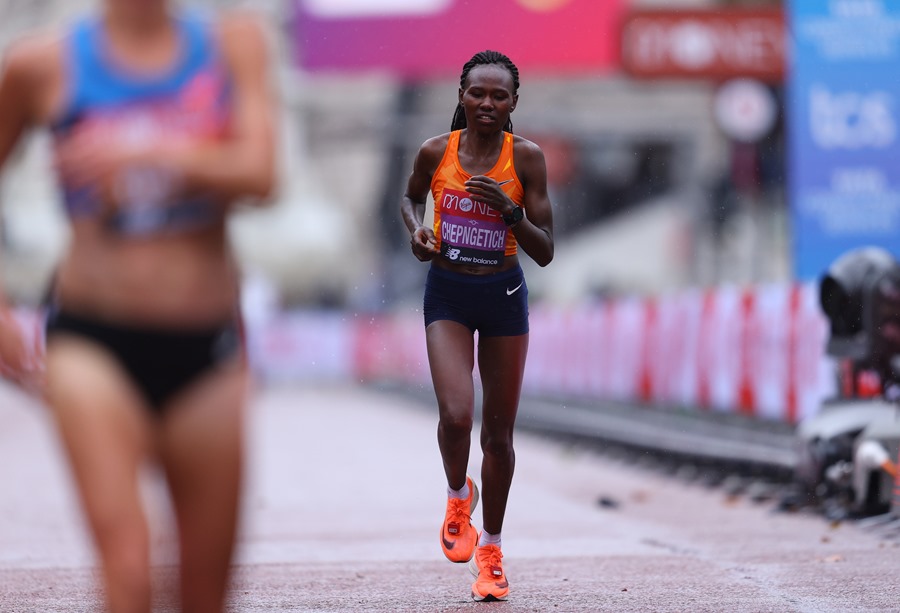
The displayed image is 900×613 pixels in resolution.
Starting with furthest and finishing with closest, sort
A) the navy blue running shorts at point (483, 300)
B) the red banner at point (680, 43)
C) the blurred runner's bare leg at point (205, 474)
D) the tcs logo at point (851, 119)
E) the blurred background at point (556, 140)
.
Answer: the blurred background at point (556, 140)
the red banner at point (680, 43)
the tcs logo at point (851, 119)
the navy blue running shorts at point (483, 300)
the blurred runner's bare leg at point (205, 474)

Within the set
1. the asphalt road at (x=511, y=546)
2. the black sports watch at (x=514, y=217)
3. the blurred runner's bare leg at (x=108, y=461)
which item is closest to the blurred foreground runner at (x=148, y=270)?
the blurred runner's bare leg at (x=108, y=461)

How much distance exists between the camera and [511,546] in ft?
29.5

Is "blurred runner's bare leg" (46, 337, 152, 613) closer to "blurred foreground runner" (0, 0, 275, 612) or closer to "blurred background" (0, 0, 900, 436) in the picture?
"blurred foreground runner" (0, 0, 275, 612)

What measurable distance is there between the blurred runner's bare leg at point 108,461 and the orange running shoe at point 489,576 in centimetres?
322

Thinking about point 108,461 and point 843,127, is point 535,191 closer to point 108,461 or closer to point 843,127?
point 108,461

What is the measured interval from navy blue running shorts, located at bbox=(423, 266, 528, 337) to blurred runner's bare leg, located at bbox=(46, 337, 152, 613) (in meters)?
3.01

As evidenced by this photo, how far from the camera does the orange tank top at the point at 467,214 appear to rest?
629 cm

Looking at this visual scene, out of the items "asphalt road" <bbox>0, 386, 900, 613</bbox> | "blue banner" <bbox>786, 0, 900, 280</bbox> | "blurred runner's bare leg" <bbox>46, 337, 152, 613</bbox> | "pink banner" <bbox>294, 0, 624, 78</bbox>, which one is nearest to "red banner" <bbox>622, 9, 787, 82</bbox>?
"pink banner" <bbox>294, 0, 624, 78</bbox>

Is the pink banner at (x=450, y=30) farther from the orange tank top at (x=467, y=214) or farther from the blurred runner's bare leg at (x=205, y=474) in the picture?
the blurred runner's bare leg at (x=205, y=474)

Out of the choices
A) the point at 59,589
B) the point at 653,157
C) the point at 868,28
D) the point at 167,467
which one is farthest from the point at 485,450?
the point at 653,157

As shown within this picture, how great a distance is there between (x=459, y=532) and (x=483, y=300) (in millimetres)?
884

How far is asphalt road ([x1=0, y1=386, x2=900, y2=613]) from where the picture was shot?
6.68 meters

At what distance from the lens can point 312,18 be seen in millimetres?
24594

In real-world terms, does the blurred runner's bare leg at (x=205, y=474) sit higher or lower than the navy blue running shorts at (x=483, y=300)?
lower
